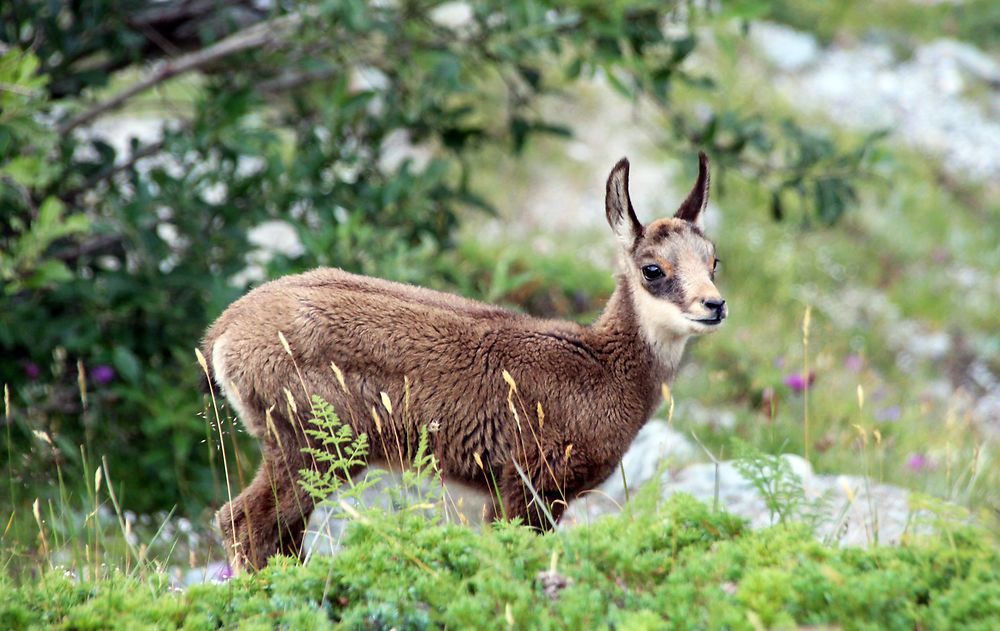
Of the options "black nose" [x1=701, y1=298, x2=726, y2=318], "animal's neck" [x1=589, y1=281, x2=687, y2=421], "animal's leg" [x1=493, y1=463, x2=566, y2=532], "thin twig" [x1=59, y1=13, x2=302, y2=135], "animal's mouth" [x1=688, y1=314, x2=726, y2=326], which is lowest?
"animal's leg" [x1=493, y1=463, x2=566, y2=532]

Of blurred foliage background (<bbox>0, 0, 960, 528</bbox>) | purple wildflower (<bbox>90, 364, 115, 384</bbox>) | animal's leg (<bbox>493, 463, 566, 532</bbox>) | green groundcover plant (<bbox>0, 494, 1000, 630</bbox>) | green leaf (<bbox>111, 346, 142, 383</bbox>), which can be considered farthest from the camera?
purple wildflower (<bbox>90, 364, 115, 384</bbox>)

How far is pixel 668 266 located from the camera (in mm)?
4582

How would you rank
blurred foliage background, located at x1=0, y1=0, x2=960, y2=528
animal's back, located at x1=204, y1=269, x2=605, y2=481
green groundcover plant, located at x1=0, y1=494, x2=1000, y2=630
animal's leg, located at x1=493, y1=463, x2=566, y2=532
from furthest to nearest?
blurred foliage background, located at x1=0, y1=0, x2=960, y2=528 < animal's leg, located at x1=493, y1=463, x2=566, y2=532 < animal's back, located at x1=204, y1=269, x2=605, y2=481 < green groundcover plant, located at x1=0, y1=494, x2=1000, y2=630

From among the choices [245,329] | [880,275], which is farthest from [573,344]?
[880,275]

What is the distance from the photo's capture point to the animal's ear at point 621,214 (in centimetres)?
470

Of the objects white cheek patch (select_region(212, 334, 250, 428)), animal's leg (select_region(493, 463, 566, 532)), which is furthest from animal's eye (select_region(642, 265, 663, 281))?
white cheek patch (select_region(212, 334, 250, 428))

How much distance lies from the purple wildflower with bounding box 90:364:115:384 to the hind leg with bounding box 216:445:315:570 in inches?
88.7

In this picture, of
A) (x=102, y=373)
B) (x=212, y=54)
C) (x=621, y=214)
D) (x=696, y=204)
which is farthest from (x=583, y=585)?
(x=212, y=54)

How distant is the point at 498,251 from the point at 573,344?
4.81 metres

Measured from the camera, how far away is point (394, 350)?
423 cm

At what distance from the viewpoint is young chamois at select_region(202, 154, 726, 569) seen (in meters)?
4.12

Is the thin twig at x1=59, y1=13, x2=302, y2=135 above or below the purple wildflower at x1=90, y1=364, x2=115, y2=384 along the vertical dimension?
above

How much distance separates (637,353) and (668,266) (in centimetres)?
47

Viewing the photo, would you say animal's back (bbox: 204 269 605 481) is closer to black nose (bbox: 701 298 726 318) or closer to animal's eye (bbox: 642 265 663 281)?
animal's eye (bbox: 642 265 663 281)
